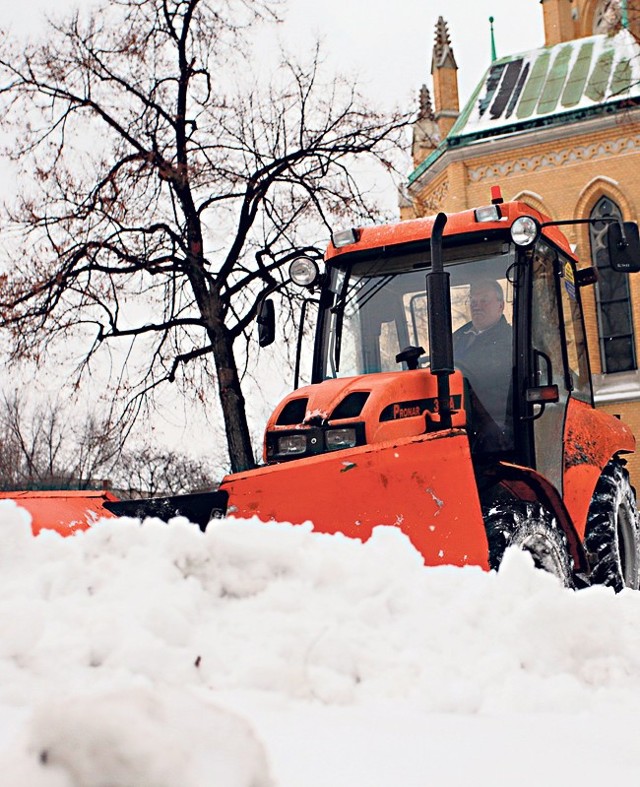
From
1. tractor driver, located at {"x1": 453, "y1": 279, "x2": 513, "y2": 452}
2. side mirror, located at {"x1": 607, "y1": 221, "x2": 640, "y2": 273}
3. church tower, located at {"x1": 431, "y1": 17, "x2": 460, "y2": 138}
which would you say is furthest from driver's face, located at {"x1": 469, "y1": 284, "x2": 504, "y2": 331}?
church tower, located at {"x1": 431, "y1": 17, "x2": 460, "y2": 138}

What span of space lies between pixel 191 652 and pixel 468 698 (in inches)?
34.3

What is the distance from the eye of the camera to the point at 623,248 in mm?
6598

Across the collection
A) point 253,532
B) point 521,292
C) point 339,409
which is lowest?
point 253,532

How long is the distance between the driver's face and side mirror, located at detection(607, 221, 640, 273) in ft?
2.43

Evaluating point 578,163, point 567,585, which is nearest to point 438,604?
point 567,585

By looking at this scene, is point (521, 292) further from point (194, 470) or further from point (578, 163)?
point (194, 470)

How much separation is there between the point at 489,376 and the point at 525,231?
91 centimetres

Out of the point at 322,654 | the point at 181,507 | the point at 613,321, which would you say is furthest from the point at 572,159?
the point at 322,654

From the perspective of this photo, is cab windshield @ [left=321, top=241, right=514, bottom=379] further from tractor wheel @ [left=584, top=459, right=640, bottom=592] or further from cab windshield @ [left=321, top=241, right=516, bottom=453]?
tractor wheel @ [left=584, top=459, right=640, bottom=592]

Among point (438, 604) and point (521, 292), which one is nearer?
point (438, 604)

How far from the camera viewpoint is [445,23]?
35.2 m

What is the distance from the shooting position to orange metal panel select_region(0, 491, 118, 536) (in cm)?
593

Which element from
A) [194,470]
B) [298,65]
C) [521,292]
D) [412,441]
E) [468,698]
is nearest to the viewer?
[468,698]

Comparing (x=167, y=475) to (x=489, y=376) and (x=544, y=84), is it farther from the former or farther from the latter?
(x=489, y=376)
